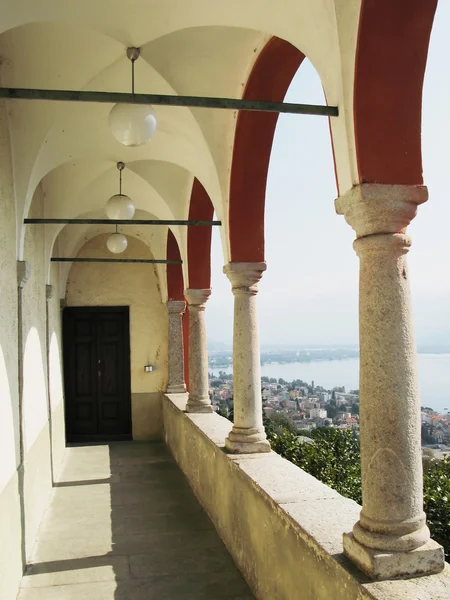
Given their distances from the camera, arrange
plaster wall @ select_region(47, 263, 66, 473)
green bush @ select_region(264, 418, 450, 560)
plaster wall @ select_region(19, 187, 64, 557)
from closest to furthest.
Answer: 1. plaster wall @ select_region(19, 187, 64, 557)
2. green bush @ select_region(264, 418, 450, 560)
3. plaster wall @ select_region(47, 263, 66, 473)

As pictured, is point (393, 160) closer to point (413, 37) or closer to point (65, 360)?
point (413, 37)

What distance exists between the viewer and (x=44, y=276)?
30.0 ft

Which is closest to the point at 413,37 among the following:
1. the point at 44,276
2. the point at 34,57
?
the point at 34,57

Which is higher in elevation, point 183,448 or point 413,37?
point 413,37

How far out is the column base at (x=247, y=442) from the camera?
5812 mm

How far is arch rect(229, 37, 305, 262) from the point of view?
526 cm

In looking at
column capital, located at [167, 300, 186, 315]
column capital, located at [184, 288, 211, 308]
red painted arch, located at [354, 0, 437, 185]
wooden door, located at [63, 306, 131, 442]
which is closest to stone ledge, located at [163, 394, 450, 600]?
red painted arch, located at [354, 0, 437, 185]

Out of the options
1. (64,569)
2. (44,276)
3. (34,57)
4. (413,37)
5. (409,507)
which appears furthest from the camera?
(44,276)

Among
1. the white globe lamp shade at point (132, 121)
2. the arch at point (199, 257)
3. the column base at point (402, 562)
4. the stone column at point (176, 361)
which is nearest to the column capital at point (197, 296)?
the arch at point (199, 257)

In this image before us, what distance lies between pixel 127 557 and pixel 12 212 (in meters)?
3.55

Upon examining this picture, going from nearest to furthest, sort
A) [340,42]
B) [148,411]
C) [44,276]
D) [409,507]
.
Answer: [409,507], [340,42], [44,276], [148,411]

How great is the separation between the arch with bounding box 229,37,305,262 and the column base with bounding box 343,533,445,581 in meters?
3.80

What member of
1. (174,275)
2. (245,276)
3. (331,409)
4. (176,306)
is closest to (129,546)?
(245,276)

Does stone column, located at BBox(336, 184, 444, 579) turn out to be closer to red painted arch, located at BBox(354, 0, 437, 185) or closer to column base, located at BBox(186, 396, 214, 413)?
red painted arch, located at BBox(354, 0, 437, 185)
